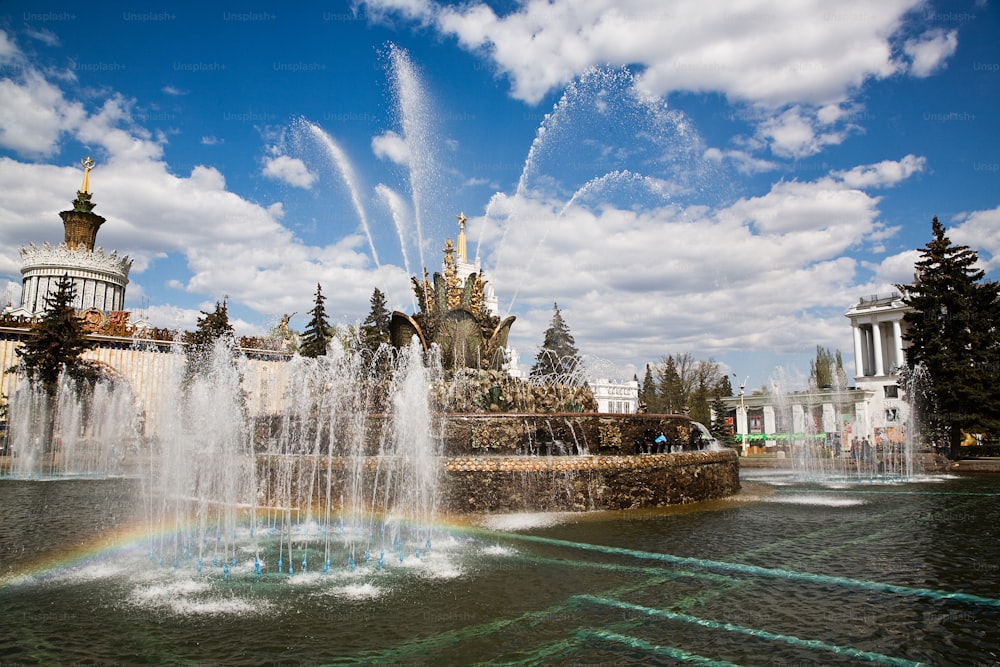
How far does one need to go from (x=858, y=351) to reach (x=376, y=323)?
53373 millimetres

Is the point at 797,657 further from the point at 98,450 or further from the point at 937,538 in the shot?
the point at 98,450

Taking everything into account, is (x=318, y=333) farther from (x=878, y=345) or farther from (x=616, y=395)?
(x=878, y=345)

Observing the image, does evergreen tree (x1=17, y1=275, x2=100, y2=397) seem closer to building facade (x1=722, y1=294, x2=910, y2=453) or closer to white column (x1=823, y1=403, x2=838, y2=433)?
building facade (x1=722, y1=294, x2=910, y2=453)

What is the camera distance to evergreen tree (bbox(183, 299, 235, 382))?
122 feet

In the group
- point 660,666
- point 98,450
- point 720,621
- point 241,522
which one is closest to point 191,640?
point 660,666

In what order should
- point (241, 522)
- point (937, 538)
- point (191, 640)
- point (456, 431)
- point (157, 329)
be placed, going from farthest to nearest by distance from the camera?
point (157, 329)
point (456, 431)
point (241, 522)
point (937, 538)
point (191, 640)

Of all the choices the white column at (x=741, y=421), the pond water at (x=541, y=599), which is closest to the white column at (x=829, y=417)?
the white column at (x=741, y=421)

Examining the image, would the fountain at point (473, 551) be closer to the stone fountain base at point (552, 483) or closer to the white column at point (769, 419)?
the stone fountain base at point (552, 483)

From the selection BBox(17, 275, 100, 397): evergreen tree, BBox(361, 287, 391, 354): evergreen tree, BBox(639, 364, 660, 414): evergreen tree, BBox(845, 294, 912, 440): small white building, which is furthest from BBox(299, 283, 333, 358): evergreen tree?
BBox(845, 294, 912, 440): small white building

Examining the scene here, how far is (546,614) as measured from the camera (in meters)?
5.18

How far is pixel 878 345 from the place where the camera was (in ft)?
218

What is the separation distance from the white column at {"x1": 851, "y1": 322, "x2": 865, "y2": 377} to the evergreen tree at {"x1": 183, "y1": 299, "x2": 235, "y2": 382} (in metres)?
64.4

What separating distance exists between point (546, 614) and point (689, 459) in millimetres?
7876

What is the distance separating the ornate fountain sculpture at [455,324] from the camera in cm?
1750
